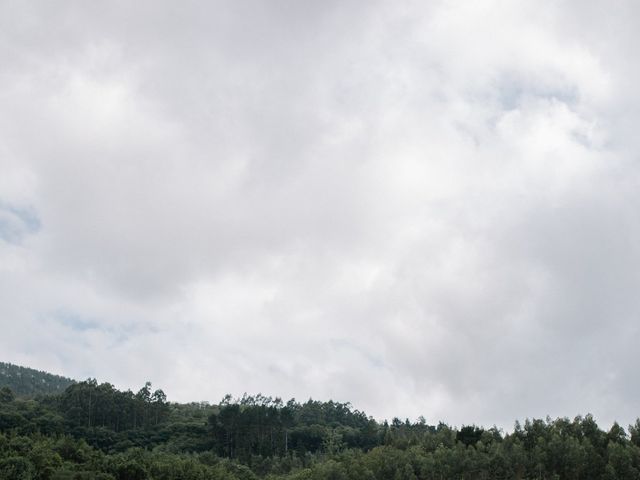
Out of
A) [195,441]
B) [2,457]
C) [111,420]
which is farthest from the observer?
[111,420]

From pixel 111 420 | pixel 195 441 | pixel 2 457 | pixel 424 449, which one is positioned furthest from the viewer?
pixel 111 420

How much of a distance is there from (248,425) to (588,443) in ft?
324

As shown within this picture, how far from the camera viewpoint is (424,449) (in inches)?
4951

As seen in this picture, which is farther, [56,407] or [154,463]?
[56,407]

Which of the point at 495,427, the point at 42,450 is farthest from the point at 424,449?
the point at 42,450

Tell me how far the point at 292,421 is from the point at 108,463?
319ft

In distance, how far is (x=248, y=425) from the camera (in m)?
182

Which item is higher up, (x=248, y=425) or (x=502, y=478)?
(x=248, y=425)

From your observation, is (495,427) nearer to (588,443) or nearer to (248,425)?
(588,443)

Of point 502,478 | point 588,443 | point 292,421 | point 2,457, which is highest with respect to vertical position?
point 292,421

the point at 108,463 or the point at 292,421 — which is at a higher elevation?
the point at 292,421

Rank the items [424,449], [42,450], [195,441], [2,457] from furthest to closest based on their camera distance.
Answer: [195,441] < [424,449] < [42,450] < [2,457]

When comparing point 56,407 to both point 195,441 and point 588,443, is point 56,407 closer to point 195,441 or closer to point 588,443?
point 195,441

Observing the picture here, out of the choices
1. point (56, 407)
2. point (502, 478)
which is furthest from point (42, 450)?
point (56, 407)
